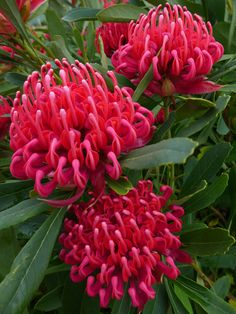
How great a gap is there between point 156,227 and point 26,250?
28 cm

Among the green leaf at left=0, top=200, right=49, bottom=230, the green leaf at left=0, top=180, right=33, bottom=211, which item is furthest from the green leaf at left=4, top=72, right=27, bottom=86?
the green leaf at left=0, top=200, right=49, bottom=230

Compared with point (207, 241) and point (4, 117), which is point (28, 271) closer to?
point (207, 241)

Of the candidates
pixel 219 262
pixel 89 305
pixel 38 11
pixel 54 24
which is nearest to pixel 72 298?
pixel 89 305

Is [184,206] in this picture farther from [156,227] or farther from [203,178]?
[156,227]

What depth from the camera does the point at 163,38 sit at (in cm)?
105

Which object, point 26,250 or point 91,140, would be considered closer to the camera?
point 91,140

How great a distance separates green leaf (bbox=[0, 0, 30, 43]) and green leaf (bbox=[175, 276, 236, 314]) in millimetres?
825

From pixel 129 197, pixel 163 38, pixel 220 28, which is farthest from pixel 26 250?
pixel 220 28

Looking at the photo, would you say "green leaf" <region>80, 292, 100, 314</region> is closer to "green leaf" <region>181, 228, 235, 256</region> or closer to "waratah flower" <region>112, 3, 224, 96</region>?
"green leaf" <region>181, 228, 235, 256</region>

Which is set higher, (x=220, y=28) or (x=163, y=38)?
(x=163, y=38)

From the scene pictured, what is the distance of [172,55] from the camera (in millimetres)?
1035

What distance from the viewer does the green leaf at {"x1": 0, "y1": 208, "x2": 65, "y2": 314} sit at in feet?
3.00

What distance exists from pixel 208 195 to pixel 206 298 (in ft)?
0.83

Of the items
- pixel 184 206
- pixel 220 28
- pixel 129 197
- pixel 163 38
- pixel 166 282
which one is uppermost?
pixel 163 38
